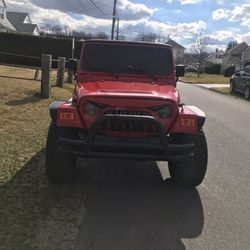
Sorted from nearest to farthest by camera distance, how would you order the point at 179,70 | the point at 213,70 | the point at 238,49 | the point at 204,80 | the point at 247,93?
the point at 179,70 < the point at 247,93 < the point at 204,80 < the point at 213,70 < the point at 238,49

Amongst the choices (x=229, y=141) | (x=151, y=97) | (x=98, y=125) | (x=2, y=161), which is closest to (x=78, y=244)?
(x=98, y=125)

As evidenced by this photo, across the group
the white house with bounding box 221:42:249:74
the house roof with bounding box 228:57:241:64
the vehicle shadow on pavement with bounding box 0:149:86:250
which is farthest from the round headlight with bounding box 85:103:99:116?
the white house with bounding box 221:42:249:74

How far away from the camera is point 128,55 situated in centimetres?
748

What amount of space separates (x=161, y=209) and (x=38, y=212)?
1.36m

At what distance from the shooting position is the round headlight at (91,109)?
19.4 ft

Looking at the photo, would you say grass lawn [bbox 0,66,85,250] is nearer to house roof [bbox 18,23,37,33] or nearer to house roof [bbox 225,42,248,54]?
house roof [bbox 18,23,37,33]

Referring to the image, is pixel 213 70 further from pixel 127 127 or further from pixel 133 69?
pixel 127 127

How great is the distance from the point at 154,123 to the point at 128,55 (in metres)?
2.08

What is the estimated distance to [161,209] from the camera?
218 inches

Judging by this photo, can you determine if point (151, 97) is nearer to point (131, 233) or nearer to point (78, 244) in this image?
point (131, 233)

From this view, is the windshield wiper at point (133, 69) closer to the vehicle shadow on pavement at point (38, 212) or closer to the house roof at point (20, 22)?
the vehicle shadow on pavement at point (38, 212)

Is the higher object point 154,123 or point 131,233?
point 154,123

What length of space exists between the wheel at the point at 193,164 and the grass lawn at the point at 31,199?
4.19 feet

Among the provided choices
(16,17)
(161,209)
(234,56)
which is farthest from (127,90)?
(234,56)
